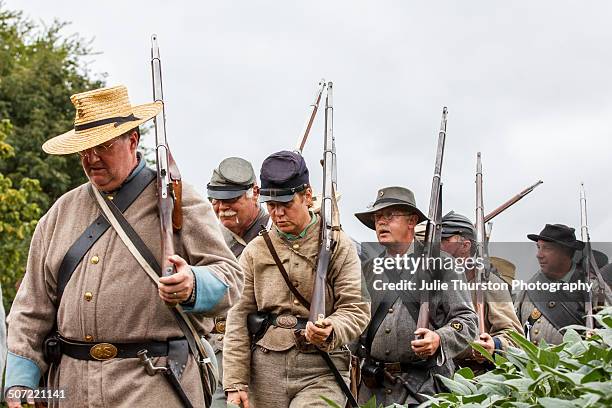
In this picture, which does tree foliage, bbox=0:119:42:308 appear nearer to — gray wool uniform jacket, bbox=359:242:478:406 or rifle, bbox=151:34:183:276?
gray wool uniform jacket, bbox=359:242:478:406

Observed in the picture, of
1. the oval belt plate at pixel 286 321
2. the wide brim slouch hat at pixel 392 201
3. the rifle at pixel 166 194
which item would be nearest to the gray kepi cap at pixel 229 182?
the wide brim slouch hat at pixel 392 201

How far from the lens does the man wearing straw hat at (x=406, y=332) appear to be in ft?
27.9

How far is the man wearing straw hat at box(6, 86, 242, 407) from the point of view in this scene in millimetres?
6117

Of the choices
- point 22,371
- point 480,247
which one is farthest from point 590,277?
point 22,371

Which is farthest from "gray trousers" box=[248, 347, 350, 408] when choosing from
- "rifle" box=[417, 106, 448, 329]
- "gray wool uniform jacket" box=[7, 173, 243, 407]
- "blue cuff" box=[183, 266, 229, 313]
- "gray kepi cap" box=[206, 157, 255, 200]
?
"blue cuff" box=[183, 266, 229, 313]

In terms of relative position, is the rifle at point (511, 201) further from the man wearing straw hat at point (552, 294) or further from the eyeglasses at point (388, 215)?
the eyeglasses at point (388, 215)

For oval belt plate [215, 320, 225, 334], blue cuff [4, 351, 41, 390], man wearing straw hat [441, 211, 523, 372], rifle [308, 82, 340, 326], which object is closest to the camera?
blue cuff [4, 351, 41, 390]

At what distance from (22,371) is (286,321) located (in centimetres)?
217

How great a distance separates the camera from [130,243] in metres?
6.21

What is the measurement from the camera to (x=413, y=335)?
28.2 feet

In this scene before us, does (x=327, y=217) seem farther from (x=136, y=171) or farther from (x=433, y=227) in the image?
(x=136, y=171)

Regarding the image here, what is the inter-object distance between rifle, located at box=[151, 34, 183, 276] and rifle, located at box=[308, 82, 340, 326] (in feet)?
5.51

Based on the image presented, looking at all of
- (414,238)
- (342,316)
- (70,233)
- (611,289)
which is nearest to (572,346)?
(70,233)

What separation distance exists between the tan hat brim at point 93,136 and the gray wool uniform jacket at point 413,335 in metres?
2.67
